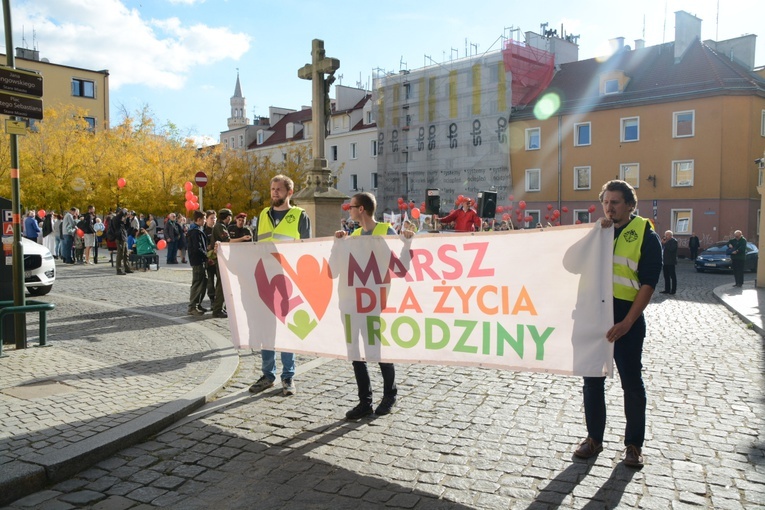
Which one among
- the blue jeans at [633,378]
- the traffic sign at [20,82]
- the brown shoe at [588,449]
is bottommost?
the brown shoe at [588,449]

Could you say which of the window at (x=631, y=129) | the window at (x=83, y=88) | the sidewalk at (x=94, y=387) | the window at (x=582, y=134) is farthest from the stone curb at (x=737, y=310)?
the window at (x=83, y=88)

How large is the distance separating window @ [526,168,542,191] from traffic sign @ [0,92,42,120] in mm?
41257

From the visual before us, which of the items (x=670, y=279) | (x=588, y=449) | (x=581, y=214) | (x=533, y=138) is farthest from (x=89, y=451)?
(x=533, y=138)

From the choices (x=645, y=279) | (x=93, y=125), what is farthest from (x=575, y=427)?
(x=93, y=125)

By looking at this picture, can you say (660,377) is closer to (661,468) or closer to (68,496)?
(661,468)

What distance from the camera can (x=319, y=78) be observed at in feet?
39.1

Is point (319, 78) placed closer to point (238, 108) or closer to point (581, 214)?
point (581, 214)

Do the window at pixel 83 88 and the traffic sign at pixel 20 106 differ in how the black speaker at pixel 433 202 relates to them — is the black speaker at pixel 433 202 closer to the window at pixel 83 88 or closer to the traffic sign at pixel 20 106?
the traffic sign at pixel 20 106

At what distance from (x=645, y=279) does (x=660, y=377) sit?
3.31m

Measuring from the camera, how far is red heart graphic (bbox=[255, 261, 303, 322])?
20.6 feet

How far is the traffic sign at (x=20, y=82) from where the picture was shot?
7824 mm

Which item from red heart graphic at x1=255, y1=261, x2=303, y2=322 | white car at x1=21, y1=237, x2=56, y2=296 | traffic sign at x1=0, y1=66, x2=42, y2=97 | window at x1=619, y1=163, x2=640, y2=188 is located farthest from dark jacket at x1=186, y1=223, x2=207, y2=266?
window at x1=619, y1=163, x2=640, y2=188

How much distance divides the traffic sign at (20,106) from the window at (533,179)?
41257mm

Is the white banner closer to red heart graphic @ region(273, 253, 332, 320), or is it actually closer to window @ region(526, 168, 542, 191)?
red heart graphic @ region(273, 253, 332, 320)
